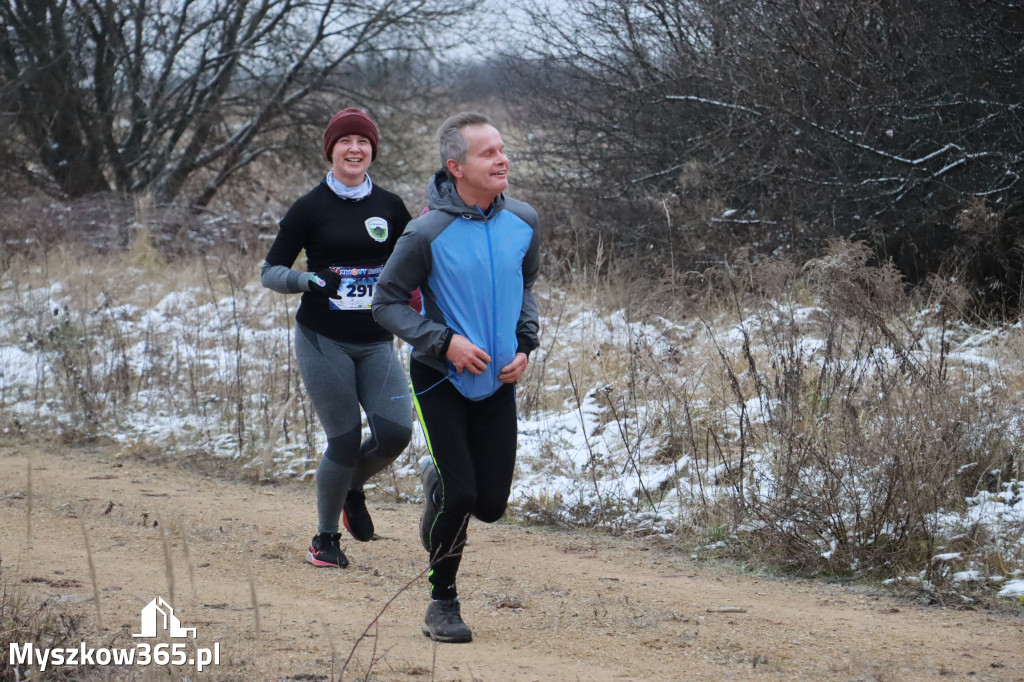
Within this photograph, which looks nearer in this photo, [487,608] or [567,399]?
[487,608]

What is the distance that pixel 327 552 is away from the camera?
5375mm

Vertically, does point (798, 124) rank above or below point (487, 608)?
above

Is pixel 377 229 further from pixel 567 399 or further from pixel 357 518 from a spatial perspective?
pixel 567 399

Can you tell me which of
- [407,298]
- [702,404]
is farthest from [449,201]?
[702,404]

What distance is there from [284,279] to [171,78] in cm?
1426

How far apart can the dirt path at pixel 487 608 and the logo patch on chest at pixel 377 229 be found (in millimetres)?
1633

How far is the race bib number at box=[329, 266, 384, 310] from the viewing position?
16.6 ft

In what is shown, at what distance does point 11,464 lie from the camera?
25.4 ft

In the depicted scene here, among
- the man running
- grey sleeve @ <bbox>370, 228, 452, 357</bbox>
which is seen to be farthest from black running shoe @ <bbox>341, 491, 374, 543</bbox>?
grey sleeve @ <bbox>370, 228, 452, 357</bbox>

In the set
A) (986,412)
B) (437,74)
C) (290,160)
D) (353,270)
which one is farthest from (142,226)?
(986,412)

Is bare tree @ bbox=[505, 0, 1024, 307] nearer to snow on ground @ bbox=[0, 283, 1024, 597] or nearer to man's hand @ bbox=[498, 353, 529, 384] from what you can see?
snow on ground @ bbox=[0, 283, 1024, 597]

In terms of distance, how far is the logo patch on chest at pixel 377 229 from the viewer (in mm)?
5125

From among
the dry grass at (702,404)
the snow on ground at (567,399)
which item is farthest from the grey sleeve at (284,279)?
the dry grass at (702,404)

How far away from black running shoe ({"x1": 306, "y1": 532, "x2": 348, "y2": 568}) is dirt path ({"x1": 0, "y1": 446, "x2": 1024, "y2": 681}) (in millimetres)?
91
